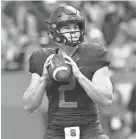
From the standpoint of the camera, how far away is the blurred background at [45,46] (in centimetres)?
832

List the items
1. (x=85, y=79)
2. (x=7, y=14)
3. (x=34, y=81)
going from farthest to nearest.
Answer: (x=7, y=14) → (x=34, y=81) → (x=85, y=79)

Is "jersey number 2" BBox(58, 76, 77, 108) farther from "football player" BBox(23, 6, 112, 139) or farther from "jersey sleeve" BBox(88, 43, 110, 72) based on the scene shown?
"jersey sleeve" BBox(88, 43, 110, 72)

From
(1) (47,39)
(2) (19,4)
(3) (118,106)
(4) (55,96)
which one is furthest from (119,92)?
(4) (55,96)

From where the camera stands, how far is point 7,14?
9.94 m

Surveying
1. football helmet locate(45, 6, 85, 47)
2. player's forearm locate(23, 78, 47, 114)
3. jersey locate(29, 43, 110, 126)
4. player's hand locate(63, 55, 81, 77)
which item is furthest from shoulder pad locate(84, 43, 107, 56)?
player's forearm locate(23, 78, 47, 114)

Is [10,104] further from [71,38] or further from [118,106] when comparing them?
[71,38]

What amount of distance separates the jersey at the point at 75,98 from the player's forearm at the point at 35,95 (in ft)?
0.50

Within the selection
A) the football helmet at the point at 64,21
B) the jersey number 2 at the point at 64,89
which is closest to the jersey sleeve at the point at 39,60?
the football helmet at the point at 64,21

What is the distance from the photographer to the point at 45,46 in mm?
8586

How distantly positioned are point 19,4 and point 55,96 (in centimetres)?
557

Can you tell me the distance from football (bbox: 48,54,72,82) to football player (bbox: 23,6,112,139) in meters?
0.05

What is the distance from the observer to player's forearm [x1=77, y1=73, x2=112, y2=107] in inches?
167

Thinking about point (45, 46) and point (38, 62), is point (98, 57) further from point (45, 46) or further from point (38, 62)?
point (45, 46)

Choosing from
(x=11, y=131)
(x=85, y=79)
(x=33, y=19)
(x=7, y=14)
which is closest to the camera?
(x=85, y=79)
